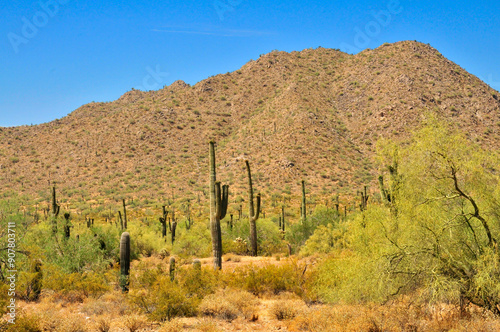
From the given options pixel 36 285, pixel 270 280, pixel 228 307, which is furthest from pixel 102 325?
pixel 270 280

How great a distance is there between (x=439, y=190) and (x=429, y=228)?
0.82 meters

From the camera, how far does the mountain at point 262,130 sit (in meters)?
51.1

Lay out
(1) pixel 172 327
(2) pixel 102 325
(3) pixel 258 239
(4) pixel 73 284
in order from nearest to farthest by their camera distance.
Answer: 1. (1) pixel 172 327
2. (2) pixel 102 325
3. (4) pixel 73 284
4. (3) pixel 258 239

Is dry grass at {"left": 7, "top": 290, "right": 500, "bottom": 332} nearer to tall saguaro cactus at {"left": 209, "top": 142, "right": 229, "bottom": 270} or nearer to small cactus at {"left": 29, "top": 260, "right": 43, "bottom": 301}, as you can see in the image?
small cactus at {"left": 29, "top": 260, "right": 43, "bottom": 301}

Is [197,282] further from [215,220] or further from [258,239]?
[258,239]

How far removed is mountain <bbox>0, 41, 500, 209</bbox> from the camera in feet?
168

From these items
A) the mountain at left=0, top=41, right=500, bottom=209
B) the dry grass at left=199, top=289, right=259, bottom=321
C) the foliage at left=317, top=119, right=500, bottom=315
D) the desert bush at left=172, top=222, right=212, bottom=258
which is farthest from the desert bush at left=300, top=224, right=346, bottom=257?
the mountain at left=0, top=41, right=500, bottom=209

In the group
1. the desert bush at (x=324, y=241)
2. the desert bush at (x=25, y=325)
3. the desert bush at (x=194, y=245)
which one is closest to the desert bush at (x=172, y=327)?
the desert bush at (x=25, y=325)

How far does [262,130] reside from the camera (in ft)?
195

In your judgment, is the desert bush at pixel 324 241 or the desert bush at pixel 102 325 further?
the desert bush at pixel 324 241

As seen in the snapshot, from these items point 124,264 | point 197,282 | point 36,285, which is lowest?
point 36,285

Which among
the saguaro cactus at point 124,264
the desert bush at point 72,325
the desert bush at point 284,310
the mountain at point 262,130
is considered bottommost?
the desert bush at point 284,310

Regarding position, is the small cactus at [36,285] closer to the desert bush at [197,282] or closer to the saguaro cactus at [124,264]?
the saguaro cactus at [124,264]

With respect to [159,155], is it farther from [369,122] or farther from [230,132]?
[369,122]
